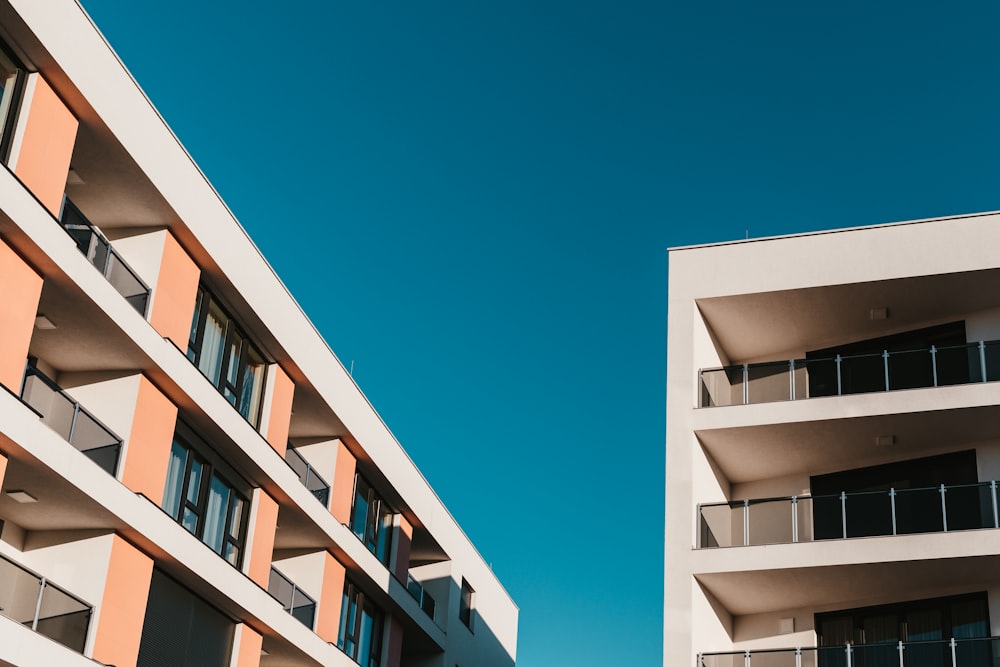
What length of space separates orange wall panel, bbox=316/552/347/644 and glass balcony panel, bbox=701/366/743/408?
10073mm

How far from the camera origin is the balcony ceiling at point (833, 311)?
21969mm

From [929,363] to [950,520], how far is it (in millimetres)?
2929

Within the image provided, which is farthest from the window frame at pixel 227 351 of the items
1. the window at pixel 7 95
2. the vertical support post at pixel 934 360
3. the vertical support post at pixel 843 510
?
the vertical support post at pixel 934 360

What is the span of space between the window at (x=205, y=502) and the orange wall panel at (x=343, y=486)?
12.2 feet

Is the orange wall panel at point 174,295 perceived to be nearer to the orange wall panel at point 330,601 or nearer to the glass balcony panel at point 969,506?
the orange wall panel at point 330,601

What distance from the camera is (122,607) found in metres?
19.5

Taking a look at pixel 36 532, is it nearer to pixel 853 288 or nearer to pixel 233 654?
pixel 233 654

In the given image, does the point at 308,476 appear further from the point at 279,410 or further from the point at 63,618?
the point at 63,618

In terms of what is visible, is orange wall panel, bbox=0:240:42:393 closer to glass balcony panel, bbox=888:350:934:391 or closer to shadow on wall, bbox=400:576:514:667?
glass balcony panel, bbox=888:350:934:391

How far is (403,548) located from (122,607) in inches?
518

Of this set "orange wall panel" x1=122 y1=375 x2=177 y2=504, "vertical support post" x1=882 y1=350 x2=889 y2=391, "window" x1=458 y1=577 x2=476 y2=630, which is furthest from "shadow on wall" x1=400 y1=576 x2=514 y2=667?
"vertical support post" x1=882 y1=350 x2=889 y2=391

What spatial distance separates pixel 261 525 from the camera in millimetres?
24922

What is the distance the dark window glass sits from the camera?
21375 millimetres

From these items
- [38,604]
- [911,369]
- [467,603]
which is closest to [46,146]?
[38,604]
